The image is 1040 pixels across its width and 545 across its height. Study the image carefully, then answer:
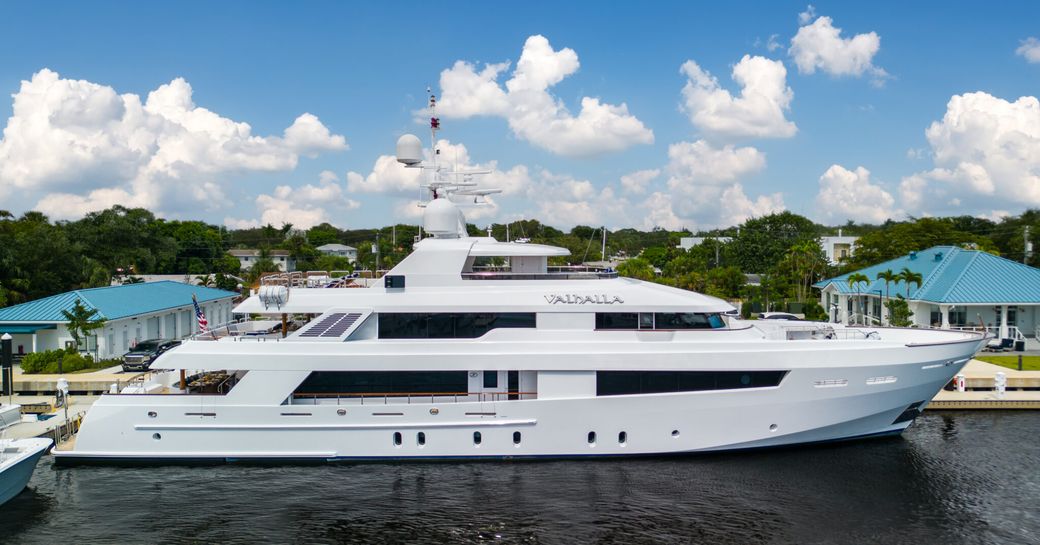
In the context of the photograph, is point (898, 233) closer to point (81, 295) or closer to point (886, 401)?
point (886, 401)

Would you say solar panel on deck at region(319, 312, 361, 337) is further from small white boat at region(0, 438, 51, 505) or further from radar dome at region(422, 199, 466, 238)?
small white boat at region(0, 438, 51, 505)

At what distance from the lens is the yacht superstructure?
39.0ft

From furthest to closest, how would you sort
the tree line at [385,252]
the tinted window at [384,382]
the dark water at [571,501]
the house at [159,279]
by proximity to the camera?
the house at [159,279]
the tree line at [385,252]
the tinted window at [384,382]
the dark water at [571,501]

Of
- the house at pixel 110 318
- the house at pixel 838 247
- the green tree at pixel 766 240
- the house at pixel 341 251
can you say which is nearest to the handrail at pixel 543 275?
the house at pixel 110 318

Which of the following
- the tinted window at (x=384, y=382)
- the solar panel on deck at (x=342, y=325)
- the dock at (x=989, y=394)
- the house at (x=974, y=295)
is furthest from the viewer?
the house at (x=974, y=295)

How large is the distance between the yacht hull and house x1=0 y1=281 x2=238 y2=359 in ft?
33.4

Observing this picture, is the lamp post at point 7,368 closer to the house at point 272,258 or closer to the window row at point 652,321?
the window row at point 652,321

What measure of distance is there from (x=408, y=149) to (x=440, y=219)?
1917 mm

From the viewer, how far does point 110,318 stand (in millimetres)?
20266

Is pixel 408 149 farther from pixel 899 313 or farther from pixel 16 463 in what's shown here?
pixel 899 313

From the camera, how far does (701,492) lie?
10688mm

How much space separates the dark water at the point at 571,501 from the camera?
945 cm

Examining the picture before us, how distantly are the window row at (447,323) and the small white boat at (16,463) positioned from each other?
20.8 ft

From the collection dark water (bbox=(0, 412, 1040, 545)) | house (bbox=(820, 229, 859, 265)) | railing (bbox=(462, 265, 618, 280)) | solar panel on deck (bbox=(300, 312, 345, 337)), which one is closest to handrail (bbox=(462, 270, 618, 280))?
railing (bbox=(462, 265, 618, 280))
